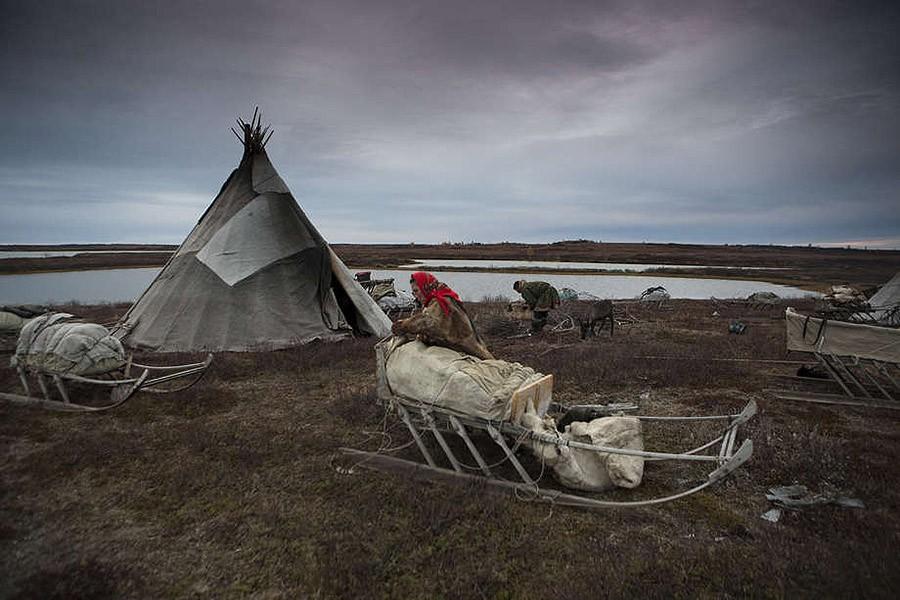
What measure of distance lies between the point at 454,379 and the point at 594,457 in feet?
5.47

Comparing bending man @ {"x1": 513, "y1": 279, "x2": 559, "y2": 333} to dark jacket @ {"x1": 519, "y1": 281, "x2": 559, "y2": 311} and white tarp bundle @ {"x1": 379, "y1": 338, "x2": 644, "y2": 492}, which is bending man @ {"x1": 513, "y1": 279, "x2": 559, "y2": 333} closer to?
dark jacket @ {"x1": 519, "y1": 281, "x2": 559, "y2": 311}

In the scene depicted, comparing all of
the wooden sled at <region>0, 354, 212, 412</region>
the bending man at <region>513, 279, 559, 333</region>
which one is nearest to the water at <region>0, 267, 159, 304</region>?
the wooden sled at <region>0, 354, 212, 412</region>

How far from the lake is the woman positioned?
848 inches

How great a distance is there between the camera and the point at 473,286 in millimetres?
35875

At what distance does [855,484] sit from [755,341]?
9467mm

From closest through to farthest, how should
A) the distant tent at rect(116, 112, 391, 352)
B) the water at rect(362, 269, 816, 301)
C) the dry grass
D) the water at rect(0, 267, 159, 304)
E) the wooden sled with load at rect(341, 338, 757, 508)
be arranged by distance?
1. the dry grass
2. the wooden sled with load at rect(341, 338, 757, 508)
3. the distant tent at rect(116, 112, 391, 352)
4. the water at rect(0, 267, 159, 304)
5. the water at rect(362, 269, 816, 301)

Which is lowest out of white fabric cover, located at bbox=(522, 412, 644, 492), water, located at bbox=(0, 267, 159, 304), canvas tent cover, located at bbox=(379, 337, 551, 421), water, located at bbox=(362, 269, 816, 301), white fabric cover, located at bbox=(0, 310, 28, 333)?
water, located at bbox=(362, 269, 816, 301)

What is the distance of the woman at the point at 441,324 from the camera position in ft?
19.5

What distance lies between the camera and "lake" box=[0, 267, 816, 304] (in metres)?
28.2

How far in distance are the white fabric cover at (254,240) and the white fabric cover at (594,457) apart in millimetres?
8998

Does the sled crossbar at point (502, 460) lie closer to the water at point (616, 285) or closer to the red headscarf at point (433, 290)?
the red headscarf at point (433, 290)

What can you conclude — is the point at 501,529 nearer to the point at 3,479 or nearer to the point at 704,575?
the point at 704,575

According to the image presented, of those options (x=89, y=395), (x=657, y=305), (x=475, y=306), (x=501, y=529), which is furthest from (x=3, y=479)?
(x=657, y=305)

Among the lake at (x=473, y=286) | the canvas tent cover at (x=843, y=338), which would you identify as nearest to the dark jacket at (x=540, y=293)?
the canvas tent cover at (x=843, y=338)
